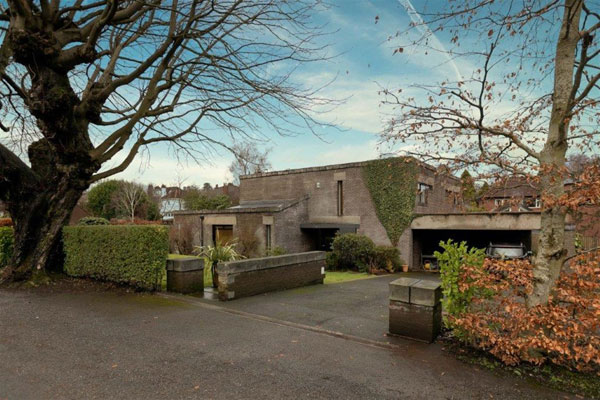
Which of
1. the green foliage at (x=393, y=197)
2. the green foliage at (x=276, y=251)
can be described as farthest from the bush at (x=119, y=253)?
the green foliage at (x=393, y=197)

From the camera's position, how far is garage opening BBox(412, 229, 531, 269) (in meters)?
18.2

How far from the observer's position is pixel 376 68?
5.27m

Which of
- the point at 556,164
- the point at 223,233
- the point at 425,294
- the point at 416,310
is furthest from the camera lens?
the point at 223,233

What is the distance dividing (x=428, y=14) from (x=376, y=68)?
1.04 m

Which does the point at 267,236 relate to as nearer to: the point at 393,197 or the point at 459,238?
the point at 393,197

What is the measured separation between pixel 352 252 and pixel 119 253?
10.6 metres

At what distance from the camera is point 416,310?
534 cm


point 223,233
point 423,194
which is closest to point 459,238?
point 423,194

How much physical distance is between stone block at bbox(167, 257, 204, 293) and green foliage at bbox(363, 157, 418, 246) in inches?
453

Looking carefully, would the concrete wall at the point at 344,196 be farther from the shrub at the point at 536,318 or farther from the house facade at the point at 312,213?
the shrub at the point at 536,318

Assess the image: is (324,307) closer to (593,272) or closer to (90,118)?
(593,272)

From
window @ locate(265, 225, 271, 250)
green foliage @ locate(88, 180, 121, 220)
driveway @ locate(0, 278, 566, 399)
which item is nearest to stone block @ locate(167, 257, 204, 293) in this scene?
driveway @ locate(0, 278, 566, 399)

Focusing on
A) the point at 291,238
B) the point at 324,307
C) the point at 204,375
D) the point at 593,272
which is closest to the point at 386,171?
the point at 291,238

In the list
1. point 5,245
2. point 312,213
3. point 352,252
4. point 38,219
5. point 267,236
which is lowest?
point 352,252
